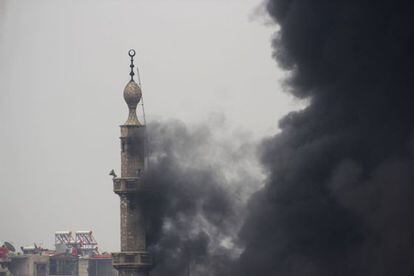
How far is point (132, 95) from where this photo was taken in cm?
14300

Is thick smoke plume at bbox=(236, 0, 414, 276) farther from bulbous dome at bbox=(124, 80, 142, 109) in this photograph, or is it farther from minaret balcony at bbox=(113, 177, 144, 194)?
bulbous dome at bbox=(124, 80, 142, 109)

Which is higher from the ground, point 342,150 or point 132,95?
point 132,95

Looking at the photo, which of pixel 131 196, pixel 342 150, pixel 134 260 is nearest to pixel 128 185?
pixel 131 196

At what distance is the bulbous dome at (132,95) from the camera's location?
5620 inches

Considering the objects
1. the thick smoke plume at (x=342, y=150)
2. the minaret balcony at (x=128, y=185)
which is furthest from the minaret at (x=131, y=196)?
the thick smoke plume at (x=342, y=150)

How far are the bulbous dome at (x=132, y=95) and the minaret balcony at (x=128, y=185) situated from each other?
8.05 meters

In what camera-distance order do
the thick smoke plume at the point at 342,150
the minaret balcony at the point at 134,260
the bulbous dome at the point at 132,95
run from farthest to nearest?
the bulbous dome at the point at 132,95 → the minaret balcony at the point at 134,260 → the thick smoke plume at the point at 342,150

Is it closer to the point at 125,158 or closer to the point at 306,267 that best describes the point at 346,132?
the point at 306,267

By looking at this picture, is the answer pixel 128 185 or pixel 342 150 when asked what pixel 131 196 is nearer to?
pixel 128 185

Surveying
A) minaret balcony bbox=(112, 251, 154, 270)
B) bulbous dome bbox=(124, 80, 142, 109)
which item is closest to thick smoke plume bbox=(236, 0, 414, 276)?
minaret balcony bbox=(112, 251, 154, 270)

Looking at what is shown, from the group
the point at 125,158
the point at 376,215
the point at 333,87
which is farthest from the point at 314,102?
the point at 125,158

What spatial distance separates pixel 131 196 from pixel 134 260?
273 inches

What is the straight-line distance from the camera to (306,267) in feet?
374

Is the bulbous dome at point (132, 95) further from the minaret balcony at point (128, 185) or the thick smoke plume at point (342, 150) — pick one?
the thick smoke plume at point (342, 150)
